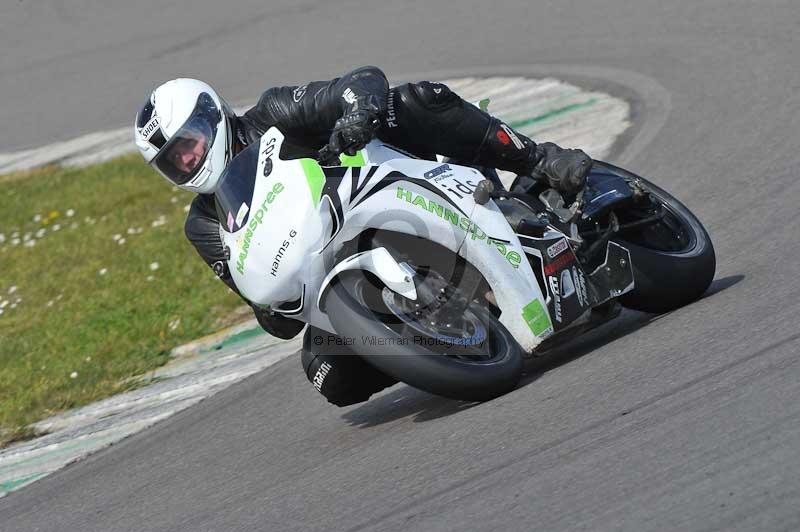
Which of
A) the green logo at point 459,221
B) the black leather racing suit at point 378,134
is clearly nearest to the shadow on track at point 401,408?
the black leather racing suit at point 378,134

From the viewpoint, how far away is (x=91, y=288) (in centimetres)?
877

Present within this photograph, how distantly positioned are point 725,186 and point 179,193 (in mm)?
4919

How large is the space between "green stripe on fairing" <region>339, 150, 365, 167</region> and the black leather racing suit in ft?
0.57

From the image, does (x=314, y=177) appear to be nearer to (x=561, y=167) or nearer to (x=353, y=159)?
(x=353, y=159)

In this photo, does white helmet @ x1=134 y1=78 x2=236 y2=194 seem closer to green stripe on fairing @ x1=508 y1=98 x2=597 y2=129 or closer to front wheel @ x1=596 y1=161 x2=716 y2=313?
front wheel @ x1=596 y1=161 x2=716 y2=313

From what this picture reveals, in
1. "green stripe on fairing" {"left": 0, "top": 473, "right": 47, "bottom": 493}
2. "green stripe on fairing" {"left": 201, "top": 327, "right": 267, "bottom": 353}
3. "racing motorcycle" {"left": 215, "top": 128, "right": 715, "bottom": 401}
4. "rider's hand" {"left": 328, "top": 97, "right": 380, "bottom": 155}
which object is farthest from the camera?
"green stripe on fairing" {"left": 201, "top": 327, "right": 267, "bottom": 353}

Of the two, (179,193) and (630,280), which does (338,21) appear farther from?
(630,280)

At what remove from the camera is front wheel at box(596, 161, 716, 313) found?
16.8ft

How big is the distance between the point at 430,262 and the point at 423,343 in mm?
427

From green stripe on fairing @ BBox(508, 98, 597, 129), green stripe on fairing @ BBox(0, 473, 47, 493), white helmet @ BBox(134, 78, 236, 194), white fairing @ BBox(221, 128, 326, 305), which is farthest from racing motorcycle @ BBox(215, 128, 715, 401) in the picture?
green stripe on fairing @ BBox(508, 98, 597, 129)

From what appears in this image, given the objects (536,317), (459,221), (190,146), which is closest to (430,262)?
(459,221)

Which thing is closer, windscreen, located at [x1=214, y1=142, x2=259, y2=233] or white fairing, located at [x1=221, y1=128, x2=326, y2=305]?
white fairing, located at [x1=221, y1=128, x2=326, y2=305]

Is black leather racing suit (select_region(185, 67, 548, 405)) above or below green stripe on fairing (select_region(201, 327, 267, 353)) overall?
above

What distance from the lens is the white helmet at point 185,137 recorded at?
15.5 ft
